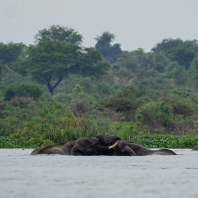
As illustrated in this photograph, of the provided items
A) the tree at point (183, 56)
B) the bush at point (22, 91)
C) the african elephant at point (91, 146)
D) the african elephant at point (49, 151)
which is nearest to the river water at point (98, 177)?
the african elephant at point (91, 146)

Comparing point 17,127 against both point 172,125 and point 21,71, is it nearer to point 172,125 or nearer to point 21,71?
point 172,125

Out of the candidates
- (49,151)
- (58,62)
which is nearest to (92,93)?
(58,62)

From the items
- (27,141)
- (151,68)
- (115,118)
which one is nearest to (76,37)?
(151,68)

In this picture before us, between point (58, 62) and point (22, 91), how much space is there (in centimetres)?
1563

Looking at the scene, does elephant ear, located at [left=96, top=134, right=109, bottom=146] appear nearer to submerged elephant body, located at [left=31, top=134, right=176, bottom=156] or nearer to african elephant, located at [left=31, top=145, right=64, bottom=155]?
submerged elephant body, located at [left=31, top=134, right=176, bottom=156]

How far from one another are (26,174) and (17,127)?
Result: 19.3 m

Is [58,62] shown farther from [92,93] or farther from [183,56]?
[183,56]

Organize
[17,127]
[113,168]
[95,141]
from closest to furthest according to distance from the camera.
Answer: [113,168]
[95,141]
[17,127]

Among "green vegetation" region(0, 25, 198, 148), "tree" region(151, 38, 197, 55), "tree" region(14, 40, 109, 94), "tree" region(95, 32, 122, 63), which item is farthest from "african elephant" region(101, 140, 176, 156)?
"tree" region(95, 32, 122, 63)

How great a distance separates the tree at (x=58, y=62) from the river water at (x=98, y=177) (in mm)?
45553

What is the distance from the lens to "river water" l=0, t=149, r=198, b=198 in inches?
390

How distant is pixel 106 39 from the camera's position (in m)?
113

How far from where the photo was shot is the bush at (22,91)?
158 feet

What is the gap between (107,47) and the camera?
111m
